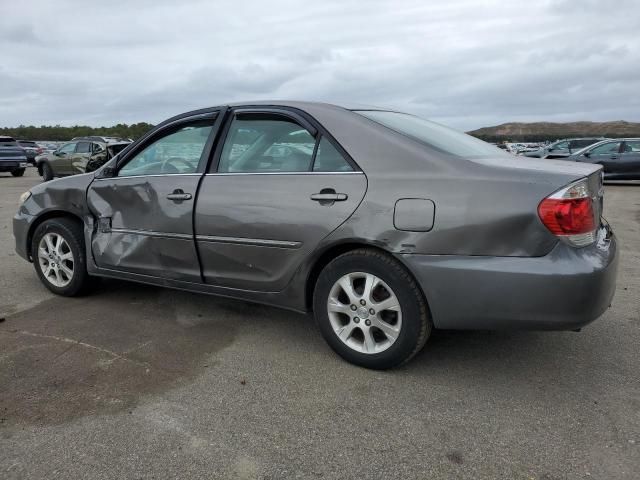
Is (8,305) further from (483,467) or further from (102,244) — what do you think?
(483,467)

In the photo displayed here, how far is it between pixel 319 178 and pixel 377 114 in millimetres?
667

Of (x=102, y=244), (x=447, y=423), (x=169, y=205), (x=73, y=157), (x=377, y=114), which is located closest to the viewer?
(x=447, y=423)

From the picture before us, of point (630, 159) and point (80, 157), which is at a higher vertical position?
point (80, 157)

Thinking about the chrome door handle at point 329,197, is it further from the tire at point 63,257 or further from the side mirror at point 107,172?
the tire at point 63,257

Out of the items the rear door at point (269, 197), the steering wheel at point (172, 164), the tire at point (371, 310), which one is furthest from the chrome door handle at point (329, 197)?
the steering wheel at point (172, 164)

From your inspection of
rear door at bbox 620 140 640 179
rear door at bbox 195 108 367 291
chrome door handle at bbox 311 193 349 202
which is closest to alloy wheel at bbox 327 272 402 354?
rear door at bbox 195 108 367 291

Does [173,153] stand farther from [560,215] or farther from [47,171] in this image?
[47,171]

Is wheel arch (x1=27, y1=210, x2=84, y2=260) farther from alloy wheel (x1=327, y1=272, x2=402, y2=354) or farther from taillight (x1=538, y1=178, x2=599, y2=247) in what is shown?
taillight (x1=538, y1=178, x2=599, y2=247)

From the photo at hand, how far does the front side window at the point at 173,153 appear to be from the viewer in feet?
12.8

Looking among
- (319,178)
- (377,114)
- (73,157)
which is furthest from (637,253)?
(73,157)

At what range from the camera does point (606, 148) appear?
17.2m

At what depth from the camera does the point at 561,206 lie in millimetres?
2721

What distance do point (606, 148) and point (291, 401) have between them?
1730cm

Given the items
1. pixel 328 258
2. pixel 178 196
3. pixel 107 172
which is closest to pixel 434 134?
pixel 328 258
